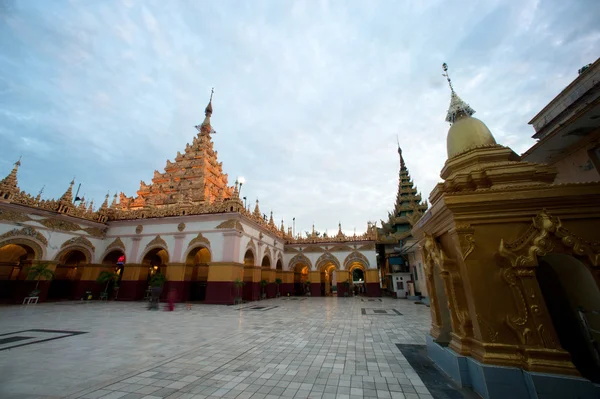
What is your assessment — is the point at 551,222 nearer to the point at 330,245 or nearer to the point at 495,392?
the point at 495,392

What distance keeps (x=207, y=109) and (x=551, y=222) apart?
106 ft

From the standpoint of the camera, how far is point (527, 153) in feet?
20.3

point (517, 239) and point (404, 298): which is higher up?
point (517, 239)

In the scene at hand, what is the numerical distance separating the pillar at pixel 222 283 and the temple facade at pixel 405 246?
13.3 m

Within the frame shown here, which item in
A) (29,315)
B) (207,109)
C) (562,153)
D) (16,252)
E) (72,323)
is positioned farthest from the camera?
(207,109)

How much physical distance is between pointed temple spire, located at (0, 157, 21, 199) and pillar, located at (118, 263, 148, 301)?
7.72m

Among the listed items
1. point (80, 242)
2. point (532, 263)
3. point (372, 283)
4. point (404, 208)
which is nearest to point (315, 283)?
point (372, 283)

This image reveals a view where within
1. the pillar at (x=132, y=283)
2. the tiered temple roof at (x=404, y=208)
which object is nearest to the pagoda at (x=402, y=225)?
the tiered temple roof at (x=404, y=208)

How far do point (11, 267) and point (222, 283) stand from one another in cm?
1409

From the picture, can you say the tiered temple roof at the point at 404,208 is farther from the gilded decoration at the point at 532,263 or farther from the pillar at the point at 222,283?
the gilded decoration at the point at 532,263

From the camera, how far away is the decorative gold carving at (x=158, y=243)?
1770 centimetres

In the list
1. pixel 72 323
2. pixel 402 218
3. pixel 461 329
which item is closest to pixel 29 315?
pixel 72 323

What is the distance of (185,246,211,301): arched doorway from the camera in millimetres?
17500

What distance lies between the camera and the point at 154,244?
1792 centimetres
